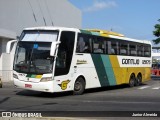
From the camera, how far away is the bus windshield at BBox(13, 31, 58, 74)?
687 inches

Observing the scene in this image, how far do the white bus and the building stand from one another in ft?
36.5

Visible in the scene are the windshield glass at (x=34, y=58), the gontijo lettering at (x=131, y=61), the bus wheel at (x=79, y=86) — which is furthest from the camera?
Result: the gontijo lettering at (x=131, y=61)

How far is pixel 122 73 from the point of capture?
24.1 meters

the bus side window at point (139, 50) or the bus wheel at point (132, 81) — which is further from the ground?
the bus side window at point (139, 50)

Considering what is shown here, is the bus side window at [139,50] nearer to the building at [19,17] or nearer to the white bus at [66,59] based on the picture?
the white bus at [66,59]

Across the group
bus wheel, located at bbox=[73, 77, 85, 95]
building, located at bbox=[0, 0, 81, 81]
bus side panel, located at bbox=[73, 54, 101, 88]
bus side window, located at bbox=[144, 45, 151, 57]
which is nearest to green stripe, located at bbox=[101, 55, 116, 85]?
bus side panel, located at bbox=[73, 54, 101, 88]

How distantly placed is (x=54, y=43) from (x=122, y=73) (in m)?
8.26

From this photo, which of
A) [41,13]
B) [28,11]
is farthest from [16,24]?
[41,13]

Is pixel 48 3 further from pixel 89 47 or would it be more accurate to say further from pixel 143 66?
pixel 89 47

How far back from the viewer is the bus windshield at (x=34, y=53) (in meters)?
17.4

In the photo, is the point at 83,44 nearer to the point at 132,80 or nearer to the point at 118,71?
the point at 118,71

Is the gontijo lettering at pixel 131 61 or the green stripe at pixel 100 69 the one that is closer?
the green stripe at pixel 100 69

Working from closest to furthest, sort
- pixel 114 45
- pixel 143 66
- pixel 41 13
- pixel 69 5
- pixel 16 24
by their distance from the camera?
pixel 114 45 → pixel 143 66 → pixel 16 24 → pixel 41 13 → pixel 69 5

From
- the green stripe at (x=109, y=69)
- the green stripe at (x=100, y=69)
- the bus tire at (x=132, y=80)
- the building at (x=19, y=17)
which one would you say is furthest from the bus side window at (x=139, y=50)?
the building at (x=19, y=17)
